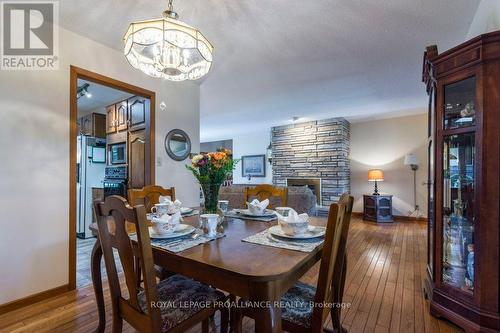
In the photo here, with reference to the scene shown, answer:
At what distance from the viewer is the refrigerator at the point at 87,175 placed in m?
3.85

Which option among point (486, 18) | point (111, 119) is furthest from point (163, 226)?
point (111, 119)

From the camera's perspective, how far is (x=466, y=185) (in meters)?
1.73

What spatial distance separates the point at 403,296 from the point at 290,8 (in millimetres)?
2552

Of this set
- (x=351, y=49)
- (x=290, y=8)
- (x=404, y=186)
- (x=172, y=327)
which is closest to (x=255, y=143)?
(x=404, y=186)

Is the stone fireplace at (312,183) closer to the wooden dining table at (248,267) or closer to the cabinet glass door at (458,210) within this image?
the cabinet glass door at (458,210)

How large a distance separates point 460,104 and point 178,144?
286 centimetres

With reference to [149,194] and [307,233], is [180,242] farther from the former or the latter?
[149,194]

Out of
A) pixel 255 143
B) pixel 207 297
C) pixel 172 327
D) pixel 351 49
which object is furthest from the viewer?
pixel 255 143

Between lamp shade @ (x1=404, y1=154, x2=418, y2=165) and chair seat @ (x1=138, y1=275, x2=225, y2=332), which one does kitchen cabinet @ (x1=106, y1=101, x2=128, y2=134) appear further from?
lamp shade @ (x1=404, y1=154, x2=418, y2=165)

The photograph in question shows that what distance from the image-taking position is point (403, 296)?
6.88ft

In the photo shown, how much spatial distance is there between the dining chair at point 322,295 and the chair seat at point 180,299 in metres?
0.18

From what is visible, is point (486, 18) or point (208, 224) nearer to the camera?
point (208, 224)

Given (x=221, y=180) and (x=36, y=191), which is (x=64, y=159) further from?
(x=221, y=180)

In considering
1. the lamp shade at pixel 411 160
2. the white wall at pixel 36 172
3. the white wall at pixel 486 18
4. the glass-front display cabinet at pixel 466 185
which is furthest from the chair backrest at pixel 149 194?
the lamp shade at pixel 411 160
